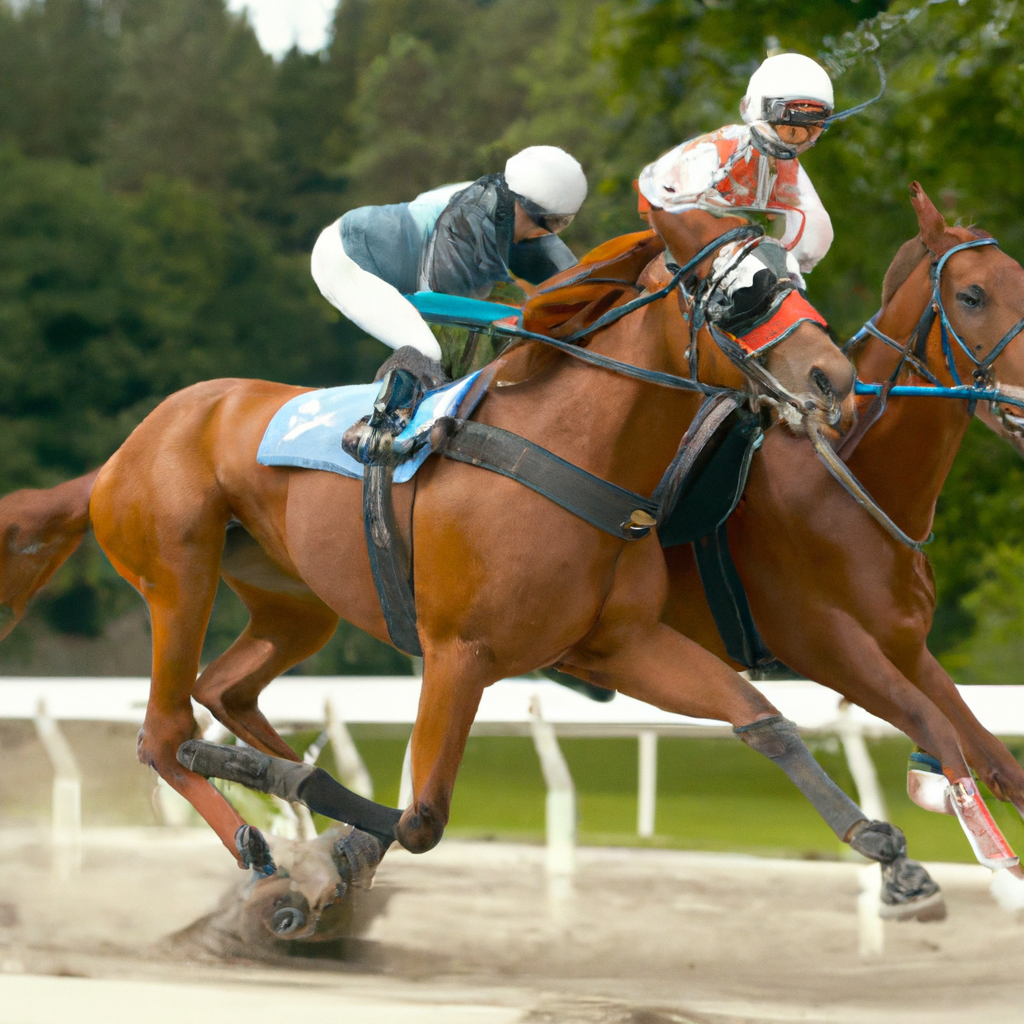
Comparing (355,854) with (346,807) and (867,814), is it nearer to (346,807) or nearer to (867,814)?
(346,807)

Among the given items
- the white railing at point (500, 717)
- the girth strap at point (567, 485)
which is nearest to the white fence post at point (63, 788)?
the white railing at point (500, 717)

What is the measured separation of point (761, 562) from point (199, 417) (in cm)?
169

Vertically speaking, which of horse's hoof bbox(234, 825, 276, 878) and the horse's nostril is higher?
the horse's nostril

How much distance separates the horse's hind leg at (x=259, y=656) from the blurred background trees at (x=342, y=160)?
227cm

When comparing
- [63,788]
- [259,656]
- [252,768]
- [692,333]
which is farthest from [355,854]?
[63,788]

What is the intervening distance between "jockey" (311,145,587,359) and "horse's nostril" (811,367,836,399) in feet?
3.26

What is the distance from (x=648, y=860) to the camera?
5.86 m

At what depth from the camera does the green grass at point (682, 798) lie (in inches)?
285

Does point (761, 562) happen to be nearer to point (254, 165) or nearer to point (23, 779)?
point (23, 779)

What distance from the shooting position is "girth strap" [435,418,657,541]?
304 cm

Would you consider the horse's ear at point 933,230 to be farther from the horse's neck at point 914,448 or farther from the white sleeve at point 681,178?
the white sleeve at point 681,178

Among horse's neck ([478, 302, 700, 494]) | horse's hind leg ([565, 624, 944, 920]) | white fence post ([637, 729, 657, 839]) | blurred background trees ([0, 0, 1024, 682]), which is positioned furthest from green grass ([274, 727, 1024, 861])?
horse's neck ([478, 302, 700, 494])

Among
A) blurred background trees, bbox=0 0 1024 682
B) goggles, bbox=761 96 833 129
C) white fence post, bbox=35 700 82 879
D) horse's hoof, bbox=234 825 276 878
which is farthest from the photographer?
blurred background trees, bbox=0 0 1024 682

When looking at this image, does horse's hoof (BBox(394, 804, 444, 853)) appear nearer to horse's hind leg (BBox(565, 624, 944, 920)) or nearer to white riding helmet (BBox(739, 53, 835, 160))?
horse's hind leg (BBox(565, 624, 944, 920))
